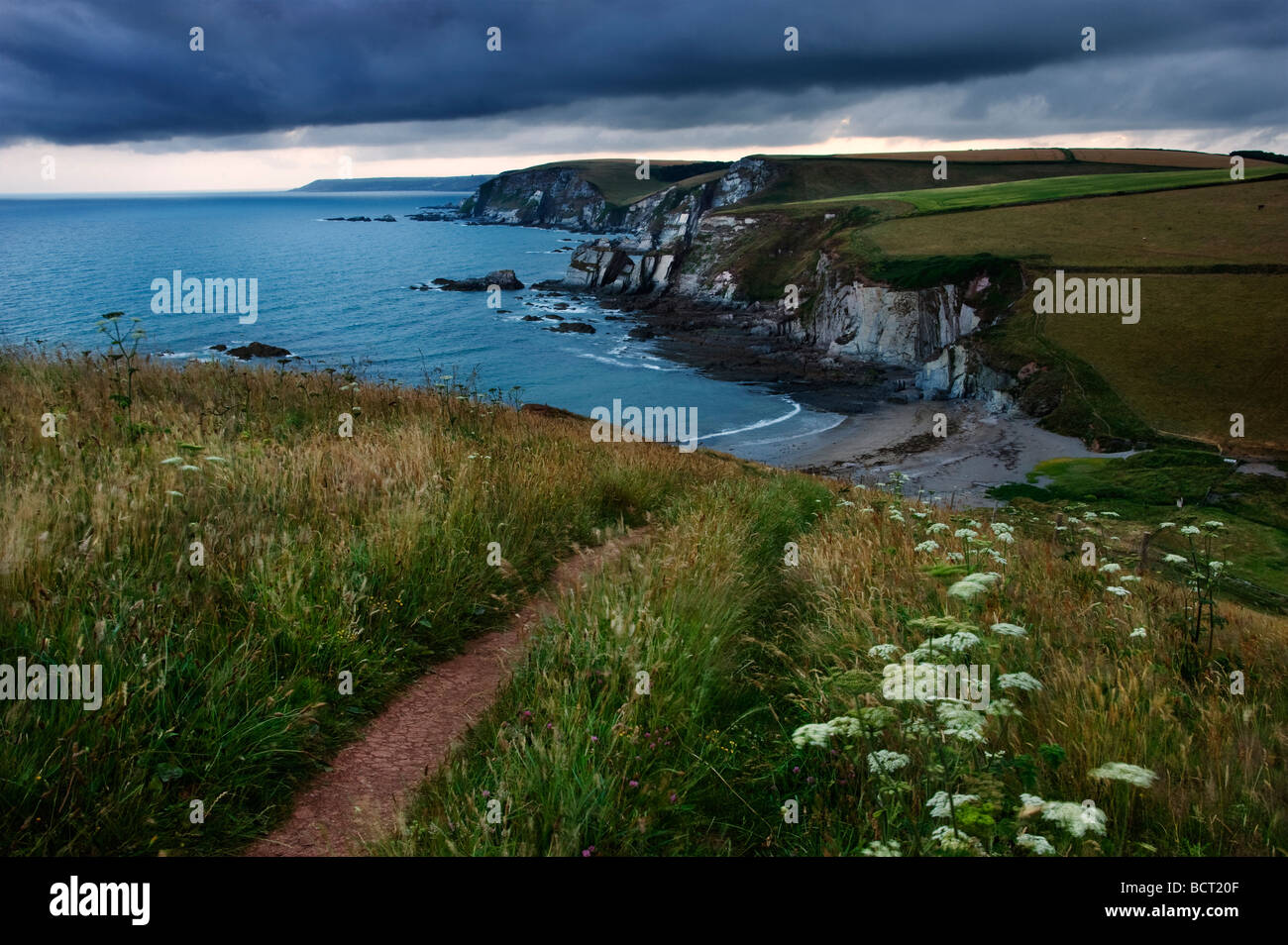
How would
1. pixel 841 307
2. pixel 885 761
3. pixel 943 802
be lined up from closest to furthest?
1. pixel 943 802
2. pixel 885 761
3. pixel 841 307

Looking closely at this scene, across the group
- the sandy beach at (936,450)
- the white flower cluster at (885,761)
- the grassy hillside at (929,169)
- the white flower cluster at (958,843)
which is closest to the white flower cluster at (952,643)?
the white flower cluster at (885,761)

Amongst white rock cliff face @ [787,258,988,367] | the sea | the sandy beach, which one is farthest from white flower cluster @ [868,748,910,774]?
white rock cliff face @ [787,258,988,367]

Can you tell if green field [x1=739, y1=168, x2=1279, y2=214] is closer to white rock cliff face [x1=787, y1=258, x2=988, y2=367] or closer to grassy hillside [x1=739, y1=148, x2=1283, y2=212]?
grassy hillside [x1=739, y1=148, x2=1283, y2=212]

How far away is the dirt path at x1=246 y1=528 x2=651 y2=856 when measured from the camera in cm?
362

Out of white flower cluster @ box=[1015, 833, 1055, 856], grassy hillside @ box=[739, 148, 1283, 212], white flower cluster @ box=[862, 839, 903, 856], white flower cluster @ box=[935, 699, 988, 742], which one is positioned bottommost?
white flower cluster @ box=[862, 839, 903, 856]

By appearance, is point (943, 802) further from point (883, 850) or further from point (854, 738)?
point (854, 738)

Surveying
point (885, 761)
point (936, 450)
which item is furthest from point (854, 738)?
point (936, 450)

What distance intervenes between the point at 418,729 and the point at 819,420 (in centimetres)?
5197

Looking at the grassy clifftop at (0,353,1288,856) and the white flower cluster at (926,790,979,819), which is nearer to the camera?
the white flower cluster at (926,790,979,819)

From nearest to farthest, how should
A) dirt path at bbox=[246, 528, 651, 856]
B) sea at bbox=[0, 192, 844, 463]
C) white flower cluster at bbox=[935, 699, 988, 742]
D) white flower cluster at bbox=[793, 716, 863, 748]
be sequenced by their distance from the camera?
white flower cluster at bbox=[935, 699, 988, 742]
white flower cluster at bbox=[793, 716, 863, 748]
dirt path at bbox=[246, 528, 651, 856]
sea at bbox=[0, 192, 844, 463]

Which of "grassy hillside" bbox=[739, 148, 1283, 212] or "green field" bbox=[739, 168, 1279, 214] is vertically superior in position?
"grassy hillside" bbox=[739, 148, 1283, 212]

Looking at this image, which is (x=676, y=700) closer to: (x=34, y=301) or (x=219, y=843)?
(x=219, y=843)

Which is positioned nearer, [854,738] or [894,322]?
[854,738]

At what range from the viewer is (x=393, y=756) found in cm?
442
